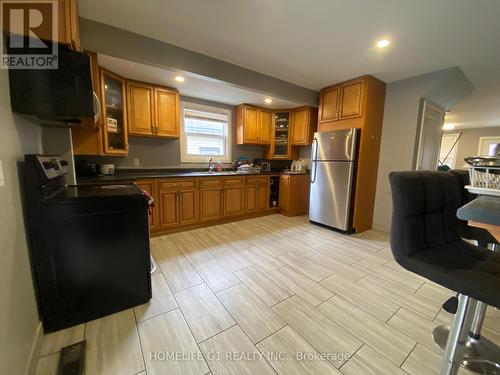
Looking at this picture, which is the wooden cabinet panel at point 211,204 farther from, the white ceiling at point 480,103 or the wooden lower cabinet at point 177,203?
the white ceiling at point 480,103

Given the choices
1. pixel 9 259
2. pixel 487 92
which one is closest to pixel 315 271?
pixel 9 259

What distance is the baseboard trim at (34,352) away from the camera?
105cm

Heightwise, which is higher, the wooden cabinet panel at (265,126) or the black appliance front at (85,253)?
the wooden cabinet panel at (265,126)

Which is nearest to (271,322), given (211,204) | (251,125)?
(211,204)

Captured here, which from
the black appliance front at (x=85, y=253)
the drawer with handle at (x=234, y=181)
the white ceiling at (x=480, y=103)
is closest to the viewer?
the black appliance front at (x=85, y=253)

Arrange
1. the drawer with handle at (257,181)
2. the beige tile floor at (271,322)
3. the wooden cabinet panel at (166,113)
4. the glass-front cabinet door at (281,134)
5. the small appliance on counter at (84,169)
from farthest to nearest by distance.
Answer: the glass-front cabinet door at (281,134), the drawer with handle at (257,181), the wooden cabinet panel at (166,113), the small appliance on counter at (84,169), the beige tile floor at (271,322)

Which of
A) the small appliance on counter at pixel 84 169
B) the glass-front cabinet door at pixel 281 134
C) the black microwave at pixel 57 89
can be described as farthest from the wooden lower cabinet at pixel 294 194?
the black microwave at pixel 57 89

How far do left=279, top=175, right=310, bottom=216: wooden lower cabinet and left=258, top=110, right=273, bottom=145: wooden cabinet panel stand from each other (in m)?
0.88

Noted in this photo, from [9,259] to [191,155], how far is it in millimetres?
3035

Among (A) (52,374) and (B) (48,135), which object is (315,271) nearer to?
(A) (52,374)

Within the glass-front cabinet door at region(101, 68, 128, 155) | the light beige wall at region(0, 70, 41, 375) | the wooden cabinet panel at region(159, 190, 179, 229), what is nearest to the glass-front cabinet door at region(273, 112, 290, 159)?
the wooden cabinet panel at region(159, 190, 179, 229)

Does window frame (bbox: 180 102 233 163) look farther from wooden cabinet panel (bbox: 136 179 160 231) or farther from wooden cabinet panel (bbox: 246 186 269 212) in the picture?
wooden cabinet panel (bbox: 136 179 160 231)

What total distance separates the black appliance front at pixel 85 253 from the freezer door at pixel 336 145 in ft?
8.99

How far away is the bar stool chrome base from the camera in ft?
3.65
